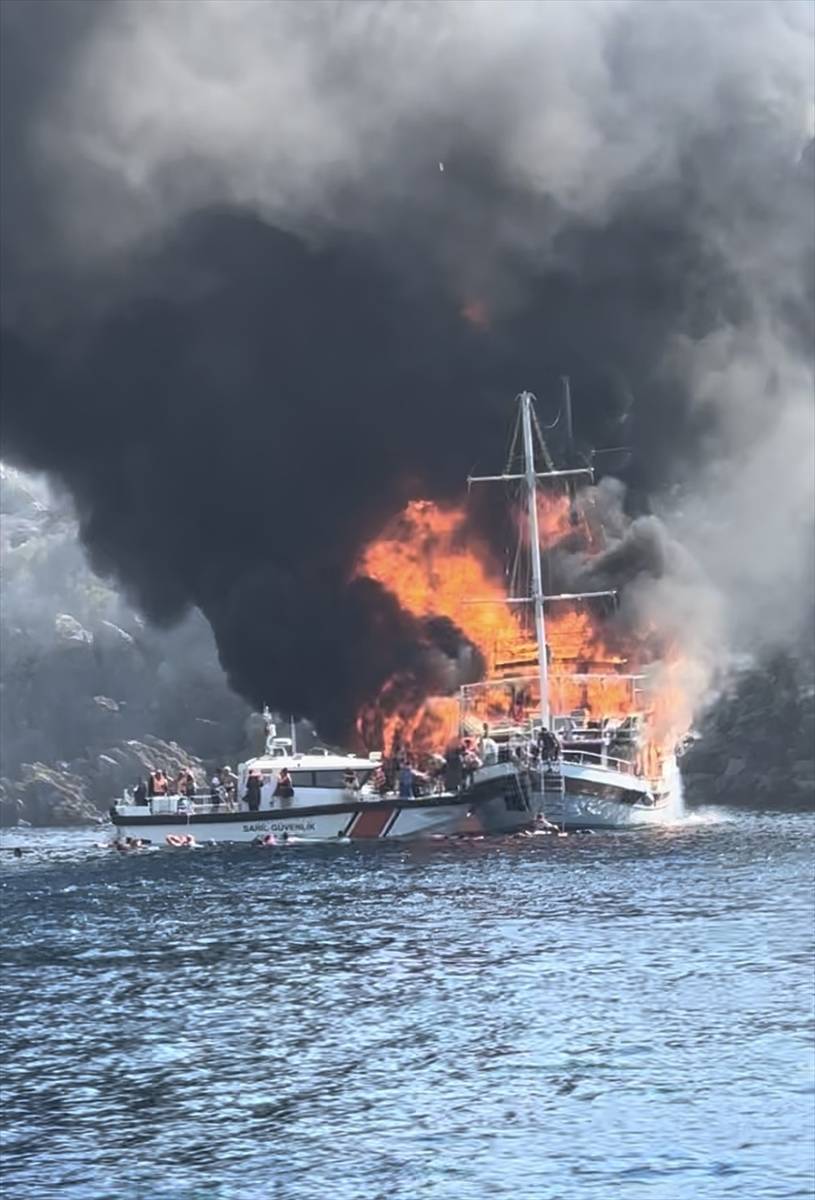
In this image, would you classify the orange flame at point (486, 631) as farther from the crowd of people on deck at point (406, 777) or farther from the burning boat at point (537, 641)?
the crowd of people on deck at point (406, 777)

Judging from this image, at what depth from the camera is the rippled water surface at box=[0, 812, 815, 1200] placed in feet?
98.2

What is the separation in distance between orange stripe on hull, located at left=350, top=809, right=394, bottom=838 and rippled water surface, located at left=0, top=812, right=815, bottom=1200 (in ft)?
88.1

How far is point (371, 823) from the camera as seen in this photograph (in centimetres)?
10081

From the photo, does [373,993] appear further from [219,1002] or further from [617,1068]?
[617,1068]

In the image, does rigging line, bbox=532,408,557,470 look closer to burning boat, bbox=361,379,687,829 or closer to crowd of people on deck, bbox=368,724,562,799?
burning boat, bbox=361,379,687,829

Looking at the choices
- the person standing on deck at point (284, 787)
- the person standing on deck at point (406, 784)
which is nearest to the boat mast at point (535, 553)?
the person standing on deck at point (406, 784)

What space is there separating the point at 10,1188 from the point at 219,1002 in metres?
17.3

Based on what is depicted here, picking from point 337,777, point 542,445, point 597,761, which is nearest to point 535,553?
point 542,445

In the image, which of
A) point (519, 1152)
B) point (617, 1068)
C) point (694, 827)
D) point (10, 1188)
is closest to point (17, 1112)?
point (10, 1188)

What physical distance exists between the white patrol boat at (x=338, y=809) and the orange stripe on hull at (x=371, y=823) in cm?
6

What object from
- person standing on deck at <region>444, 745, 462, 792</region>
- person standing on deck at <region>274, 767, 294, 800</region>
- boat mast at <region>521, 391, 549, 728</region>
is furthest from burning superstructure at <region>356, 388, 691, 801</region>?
person standing on deck at <region>274, 767, 294, 800</region>

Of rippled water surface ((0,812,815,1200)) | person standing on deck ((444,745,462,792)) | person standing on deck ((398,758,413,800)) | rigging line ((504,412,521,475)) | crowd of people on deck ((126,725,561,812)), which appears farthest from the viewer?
rigging line ((504,412,521,475))

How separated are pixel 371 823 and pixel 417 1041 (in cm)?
6054

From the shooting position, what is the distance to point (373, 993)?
46562 millimetres
